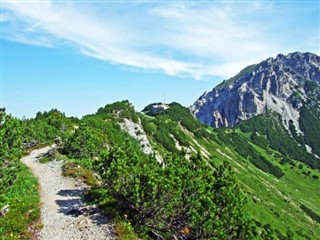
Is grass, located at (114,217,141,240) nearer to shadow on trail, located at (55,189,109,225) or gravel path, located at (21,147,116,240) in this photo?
gravel path, located at (21,147,116,240)

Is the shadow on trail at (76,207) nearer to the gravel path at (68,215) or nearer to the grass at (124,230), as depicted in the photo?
the gravel path at (68,215)

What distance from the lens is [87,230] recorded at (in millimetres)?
31578

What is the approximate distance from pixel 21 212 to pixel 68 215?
4463 millimetres

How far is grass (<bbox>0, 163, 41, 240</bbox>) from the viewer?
30.8m

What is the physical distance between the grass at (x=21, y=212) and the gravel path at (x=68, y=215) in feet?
2.72

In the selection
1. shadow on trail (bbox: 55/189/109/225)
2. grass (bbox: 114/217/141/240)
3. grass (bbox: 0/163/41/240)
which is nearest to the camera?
grass (bbox: 114/217/141/240)

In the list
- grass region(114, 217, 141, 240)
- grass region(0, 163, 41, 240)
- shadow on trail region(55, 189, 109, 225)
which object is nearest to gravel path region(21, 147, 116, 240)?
shadow on trail region(55, 189, 109, 225)

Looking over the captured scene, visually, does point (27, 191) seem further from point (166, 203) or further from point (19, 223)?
point (166, 203)

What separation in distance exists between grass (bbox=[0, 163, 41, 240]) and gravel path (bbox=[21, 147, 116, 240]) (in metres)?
0.83

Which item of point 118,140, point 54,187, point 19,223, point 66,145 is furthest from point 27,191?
point 118,140

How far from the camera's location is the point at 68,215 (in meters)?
35.3

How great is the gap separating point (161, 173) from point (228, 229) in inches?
300

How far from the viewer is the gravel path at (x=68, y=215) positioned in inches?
1228

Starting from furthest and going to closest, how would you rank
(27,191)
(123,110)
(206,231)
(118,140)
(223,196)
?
(123,110)
(118,140)
(27,191)
(223,196)
(206,231)
